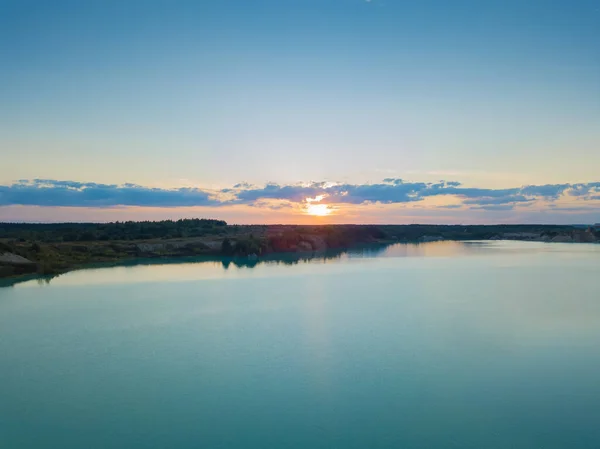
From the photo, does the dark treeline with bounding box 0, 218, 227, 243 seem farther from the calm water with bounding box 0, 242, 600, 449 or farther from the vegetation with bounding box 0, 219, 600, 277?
the calm water with bounding box 0, 242, 600, 449

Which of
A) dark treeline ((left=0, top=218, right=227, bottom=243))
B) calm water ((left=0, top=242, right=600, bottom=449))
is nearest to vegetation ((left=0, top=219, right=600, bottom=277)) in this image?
dark treeline ((left=0, top=218, right=227, bottom=243))

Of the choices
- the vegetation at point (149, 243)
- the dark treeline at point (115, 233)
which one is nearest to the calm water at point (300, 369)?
the vegetation at point (149, 243)

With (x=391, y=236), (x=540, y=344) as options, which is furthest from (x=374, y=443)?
(x=391, y=236)

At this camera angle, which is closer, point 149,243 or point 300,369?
point 300,369

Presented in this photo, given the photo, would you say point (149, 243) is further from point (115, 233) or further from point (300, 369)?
point (300, 369)

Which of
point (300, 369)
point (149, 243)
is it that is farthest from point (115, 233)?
point (300, 369)

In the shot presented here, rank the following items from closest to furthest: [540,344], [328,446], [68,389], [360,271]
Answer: [328,446] < [68,389] < [540,344] < [360,271]

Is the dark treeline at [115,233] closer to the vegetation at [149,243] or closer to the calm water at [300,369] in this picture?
the vegetation at [149,243]

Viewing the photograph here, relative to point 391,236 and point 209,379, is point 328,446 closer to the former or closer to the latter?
point 209,379
